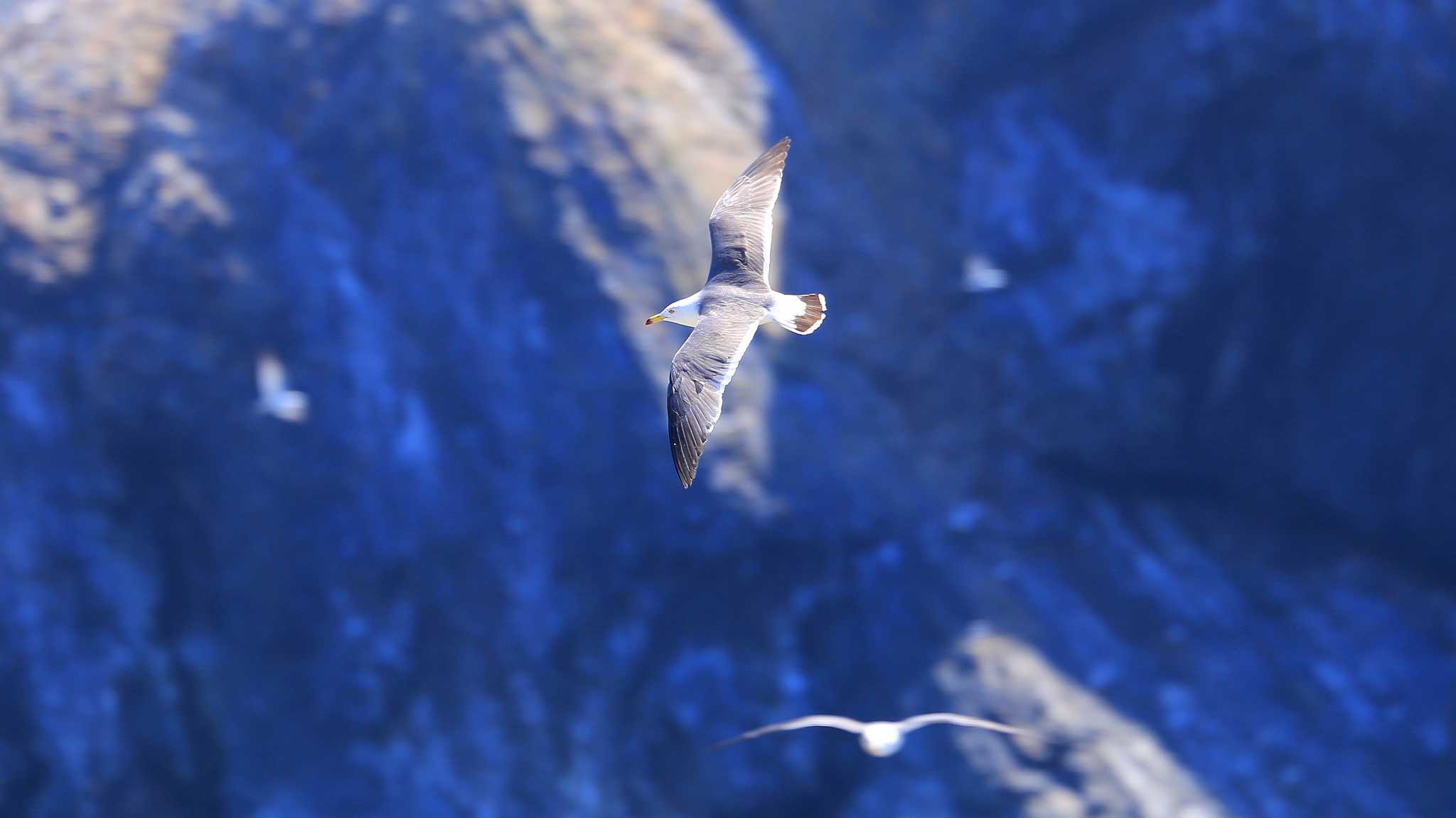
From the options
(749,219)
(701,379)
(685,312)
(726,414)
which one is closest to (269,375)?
(726,414)

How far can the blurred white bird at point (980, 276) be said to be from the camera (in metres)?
23.5

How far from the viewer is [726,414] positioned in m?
22.2

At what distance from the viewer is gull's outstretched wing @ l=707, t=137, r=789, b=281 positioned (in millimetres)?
15141

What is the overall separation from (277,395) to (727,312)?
975cm

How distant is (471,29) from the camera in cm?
2367

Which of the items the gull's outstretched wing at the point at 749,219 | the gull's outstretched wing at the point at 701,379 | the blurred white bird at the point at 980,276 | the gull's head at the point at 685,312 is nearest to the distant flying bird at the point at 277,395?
the gull's outstretched wing at the point at 749,219

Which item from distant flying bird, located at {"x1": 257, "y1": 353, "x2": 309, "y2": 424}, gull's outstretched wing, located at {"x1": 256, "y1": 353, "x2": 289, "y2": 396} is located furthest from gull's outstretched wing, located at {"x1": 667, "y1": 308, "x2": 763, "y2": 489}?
gull's outstretched wing, located at {"x1": 256, "y1": 353, "x2": 289, "y2": 396}

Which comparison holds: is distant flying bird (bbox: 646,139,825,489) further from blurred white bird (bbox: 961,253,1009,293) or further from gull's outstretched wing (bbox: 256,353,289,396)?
gull's outstretched wing (bbox: 256,353,289,396)

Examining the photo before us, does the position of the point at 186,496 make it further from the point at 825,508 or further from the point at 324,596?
the point at 825,508

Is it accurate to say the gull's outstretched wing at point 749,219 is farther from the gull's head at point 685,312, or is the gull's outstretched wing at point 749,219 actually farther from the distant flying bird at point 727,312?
the gull's head at point 685,312

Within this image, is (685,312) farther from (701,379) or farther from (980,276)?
(980,276)

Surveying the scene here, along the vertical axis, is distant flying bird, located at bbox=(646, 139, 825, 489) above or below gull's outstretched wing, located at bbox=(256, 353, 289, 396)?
above

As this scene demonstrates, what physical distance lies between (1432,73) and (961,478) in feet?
32.9

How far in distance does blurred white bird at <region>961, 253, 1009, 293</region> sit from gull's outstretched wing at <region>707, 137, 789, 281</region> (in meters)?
8.29
